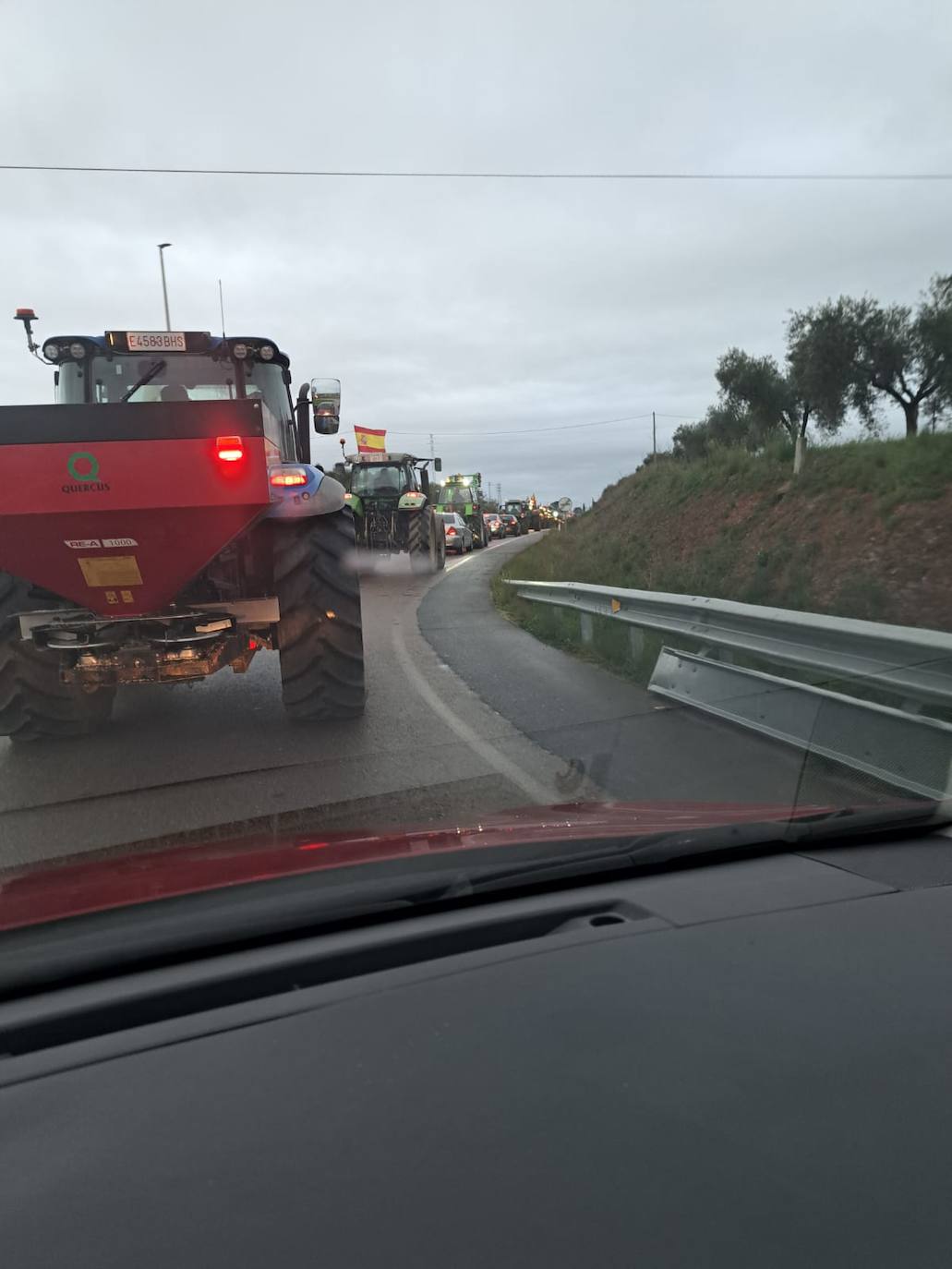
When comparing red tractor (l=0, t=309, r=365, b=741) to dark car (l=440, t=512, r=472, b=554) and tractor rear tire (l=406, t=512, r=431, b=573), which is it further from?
dark car (l=440, t=512, r=472, b=554)

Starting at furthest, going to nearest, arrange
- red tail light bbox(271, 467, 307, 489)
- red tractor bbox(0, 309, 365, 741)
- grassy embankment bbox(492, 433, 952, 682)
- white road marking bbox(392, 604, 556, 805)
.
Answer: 1. grassy embankment bbox(492, 433, 952, 682)
2. red tail light bbox(271, 467, 307, 489)
3. white road marking bbox(392, 604, 556, 805)
4. red tractor bbox(0, 309, 365, 741)

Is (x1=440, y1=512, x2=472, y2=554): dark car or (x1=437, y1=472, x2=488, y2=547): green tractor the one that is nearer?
(x1=440, y1=512, x2=472, y2=554): dark car

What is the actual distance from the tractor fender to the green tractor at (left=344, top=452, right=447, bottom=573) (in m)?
15.5

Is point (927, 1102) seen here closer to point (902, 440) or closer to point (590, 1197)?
point (590, 1197)

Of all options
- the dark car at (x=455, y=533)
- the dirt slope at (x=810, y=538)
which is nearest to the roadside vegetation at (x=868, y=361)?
the dirt slope at (x=810, y=538)

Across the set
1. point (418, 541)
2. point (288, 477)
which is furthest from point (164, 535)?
point (418, 541)

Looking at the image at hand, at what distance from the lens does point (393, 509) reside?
22266 millimetres

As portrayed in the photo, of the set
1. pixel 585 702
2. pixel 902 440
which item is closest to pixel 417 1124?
pixel 585 702

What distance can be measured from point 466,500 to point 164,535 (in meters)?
33.1

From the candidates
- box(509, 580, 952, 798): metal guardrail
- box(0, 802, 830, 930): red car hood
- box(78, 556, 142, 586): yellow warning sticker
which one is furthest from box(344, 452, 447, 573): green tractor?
box(0, 802, 830, 930): red car hood

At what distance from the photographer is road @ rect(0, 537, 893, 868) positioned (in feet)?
15.7

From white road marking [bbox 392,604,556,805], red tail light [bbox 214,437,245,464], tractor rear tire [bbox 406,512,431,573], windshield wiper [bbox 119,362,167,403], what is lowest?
white road marking [bbox 392,604,556,805]

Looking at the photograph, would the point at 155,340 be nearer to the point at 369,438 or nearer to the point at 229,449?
the point at 229,449

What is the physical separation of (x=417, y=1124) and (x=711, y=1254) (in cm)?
52
